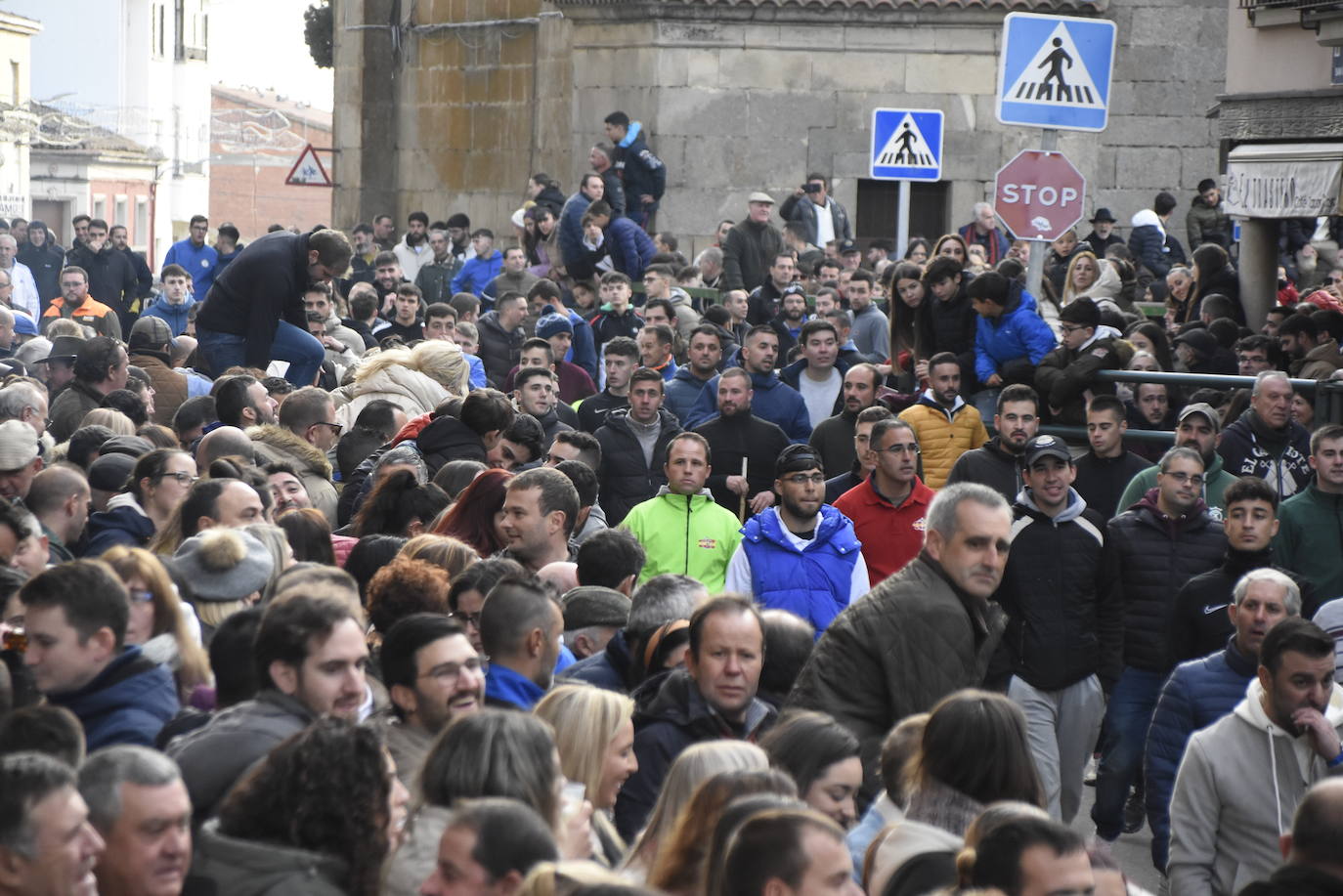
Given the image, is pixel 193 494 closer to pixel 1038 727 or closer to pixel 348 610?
pixel 348 610

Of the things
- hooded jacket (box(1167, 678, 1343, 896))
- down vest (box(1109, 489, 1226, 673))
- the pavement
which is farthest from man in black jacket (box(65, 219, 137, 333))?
hooded jacket (box(1167, 678, 1343, 896))

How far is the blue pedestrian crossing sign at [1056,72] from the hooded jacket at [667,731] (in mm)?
5502

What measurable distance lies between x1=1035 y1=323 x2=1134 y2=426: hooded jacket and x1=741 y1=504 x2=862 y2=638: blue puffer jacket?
252 centimetres

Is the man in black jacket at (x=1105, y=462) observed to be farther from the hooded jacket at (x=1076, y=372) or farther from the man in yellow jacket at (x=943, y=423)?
the man in yellow jacket at (x=943, y=423)

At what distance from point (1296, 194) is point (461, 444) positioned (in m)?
7.72

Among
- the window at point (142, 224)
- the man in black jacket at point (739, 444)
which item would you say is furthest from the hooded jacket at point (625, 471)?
the window at point (142, 224)

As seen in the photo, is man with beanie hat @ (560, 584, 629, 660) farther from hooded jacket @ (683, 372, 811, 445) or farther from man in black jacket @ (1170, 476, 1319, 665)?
hooded jacket @ (683, 372, 811, 445)

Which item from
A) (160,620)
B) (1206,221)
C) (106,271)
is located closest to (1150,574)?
(160,620)

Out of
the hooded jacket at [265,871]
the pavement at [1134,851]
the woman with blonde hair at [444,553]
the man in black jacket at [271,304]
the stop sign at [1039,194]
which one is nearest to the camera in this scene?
the hooded jacket at [265,871]

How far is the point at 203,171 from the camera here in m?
89.9

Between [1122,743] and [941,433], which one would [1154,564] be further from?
[941,433]

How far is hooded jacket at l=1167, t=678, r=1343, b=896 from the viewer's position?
650 cm

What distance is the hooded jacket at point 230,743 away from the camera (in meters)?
4.82

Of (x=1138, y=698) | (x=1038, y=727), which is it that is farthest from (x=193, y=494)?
(x=1138, y=698)
